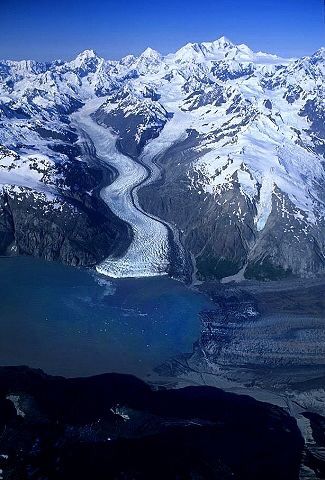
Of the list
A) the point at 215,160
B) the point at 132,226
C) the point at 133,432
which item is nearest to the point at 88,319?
the point at 133,432

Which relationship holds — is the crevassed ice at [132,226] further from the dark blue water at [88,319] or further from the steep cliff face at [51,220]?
the dark blue water at [88,319]

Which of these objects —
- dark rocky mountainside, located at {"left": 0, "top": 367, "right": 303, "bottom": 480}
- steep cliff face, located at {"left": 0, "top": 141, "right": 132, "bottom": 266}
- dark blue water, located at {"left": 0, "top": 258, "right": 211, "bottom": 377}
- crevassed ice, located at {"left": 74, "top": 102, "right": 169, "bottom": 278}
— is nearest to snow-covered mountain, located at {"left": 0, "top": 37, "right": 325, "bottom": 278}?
steep cliff face, located at {"left": 0, "top": 141, "right": 132, "bottom": 266}

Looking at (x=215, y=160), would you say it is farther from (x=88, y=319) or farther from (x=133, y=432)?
(x=133, y=432)

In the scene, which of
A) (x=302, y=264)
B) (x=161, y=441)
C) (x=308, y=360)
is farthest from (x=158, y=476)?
(x=302, y=264)

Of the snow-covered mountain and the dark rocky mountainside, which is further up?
the snow-covered mountain

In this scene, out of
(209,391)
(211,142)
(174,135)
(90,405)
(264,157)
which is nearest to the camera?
(90,405)

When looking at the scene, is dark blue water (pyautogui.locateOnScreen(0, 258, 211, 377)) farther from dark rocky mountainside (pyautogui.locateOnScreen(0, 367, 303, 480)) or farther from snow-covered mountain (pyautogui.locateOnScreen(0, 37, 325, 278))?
snow-covered mountain (pyautogui.locateOnScreen(0, 37, 325, 278))

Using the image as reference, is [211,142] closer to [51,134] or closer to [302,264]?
[51,134]
